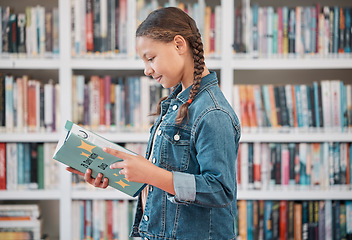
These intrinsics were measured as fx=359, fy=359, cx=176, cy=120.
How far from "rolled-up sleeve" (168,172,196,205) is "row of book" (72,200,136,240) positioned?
45.1 inches

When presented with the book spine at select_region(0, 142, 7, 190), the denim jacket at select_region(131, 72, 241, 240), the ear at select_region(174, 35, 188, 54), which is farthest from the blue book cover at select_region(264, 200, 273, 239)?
the book spine at select_region(0, 142, 7, 190)

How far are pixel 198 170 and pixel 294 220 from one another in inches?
47.8

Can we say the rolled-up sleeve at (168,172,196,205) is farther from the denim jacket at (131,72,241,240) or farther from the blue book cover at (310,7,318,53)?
the blue book cover at (310,7,318,53)

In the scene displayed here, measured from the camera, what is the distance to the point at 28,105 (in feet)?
6.00

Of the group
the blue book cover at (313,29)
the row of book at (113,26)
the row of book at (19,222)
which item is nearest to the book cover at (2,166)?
the row of book at (19,222)

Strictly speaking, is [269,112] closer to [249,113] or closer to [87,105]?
[249,113]

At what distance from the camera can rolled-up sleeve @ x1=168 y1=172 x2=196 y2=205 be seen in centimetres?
77

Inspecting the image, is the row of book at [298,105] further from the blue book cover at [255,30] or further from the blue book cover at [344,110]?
the blue book cover at [255,30]

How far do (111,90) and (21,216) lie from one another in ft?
2.64

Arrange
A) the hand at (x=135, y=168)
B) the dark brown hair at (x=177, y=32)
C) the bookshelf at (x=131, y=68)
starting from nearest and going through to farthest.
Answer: the hand at (x=135, y=168) < the dark brown hair at (x=177, y=32) < the bookshelf at (x=131, y=68)

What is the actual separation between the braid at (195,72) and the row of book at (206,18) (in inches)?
36.1

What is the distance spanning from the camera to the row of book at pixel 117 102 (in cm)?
183

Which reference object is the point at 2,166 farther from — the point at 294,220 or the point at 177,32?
the point at 294,220

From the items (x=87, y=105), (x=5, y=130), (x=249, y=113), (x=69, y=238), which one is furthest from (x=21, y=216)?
(x=249, y=113)
